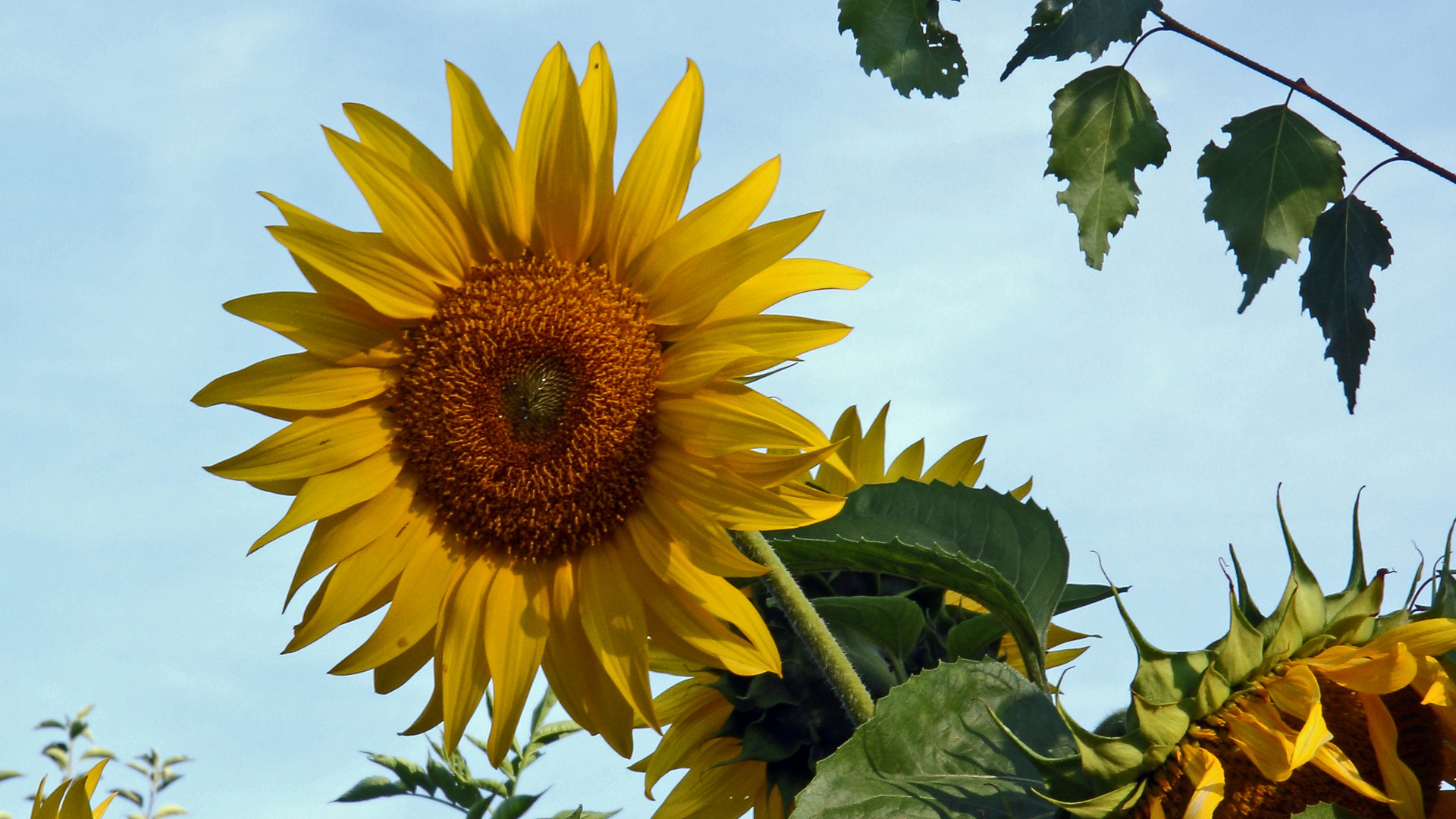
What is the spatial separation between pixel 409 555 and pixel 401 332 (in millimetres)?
318

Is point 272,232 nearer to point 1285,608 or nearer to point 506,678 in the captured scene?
point 506,678

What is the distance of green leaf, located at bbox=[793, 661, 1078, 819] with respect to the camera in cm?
142

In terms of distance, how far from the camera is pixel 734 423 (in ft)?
5.47

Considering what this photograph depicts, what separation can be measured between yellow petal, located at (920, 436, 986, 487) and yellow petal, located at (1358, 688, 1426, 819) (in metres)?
0.89

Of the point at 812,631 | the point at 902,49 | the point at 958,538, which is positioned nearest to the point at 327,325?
the point at 812,631

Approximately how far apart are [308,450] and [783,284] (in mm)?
696

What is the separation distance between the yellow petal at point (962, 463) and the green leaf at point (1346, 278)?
0.61 meters

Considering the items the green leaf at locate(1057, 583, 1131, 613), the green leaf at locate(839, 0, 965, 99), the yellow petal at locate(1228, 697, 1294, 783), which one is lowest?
the yellow petal at locate(1228, 697, 1294, 783)

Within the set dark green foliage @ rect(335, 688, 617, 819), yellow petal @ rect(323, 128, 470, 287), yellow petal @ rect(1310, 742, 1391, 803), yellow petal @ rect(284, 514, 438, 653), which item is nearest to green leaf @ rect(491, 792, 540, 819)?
dark green foliage @ rect(335, 688, 617, 819)

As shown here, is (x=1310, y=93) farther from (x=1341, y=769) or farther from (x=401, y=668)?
(x=401, y=668)

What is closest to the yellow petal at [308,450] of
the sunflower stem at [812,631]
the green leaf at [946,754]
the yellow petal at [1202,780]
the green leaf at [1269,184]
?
the sunflower stem at [812,631]

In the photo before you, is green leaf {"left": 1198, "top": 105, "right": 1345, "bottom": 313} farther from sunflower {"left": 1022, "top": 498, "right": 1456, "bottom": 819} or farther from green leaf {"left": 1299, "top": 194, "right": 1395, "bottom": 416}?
sunflower {"left": 1022, "top": 498, "right": 1456, "bottom": 819}

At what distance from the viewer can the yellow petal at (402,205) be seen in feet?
5.77

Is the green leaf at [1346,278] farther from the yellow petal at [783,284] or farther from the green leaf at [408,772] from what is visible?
the green leaf at [408,772]
